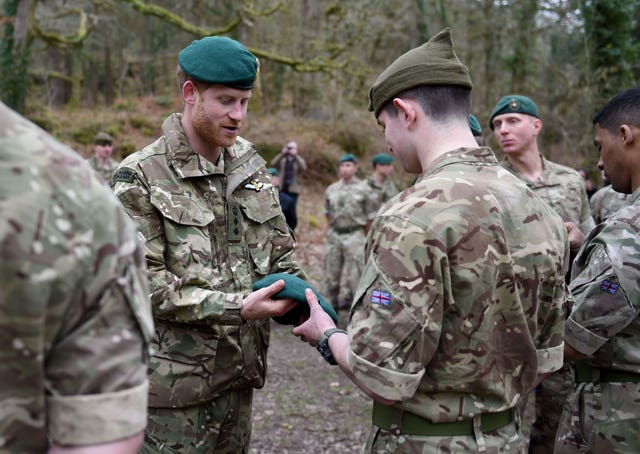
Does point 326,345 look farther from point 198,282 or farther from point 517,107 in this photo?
point 517,107

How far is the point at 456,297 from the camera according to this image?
2072 mm

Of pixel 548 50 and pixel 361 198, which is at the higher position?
pixel 548 50

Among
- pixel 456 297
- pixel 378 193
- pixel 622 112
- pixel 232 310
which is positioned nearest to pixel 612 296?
pixel 622 112

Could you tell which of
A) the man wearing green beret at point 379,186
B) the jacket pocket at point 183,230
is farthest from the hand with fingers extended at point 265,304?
the man wearing green beret at point 379,186

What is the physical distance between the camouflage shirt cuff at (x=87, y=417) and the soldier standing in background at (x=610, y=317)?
2154 mm

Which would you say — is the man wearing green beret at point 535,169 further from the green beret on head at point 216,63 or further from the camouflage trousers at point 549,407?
the green beret on head at point 216,63

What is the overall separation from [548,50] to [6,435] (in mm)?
24214

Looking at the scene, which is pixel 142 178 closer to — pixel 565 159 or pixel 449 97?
pixel 449 97

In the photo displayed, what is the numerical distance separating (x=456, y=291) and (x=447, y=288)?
5 centimetres

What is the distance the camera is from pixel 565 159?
1944 centimetres

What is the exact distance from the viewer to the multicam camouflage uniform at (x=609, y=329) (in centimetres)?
270

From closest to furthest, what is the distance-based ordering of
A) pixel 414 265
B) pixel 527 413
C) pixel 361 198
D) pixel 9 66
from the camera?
pixel 414 265 → pixel 527 413 → pixel 361 198 → pixel 9 66

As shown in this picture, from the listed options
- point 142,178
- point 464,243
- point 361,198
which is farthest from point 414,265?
point 361,198

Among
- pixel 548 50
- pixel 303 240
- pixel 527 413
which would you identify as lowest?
pixel 303 240
